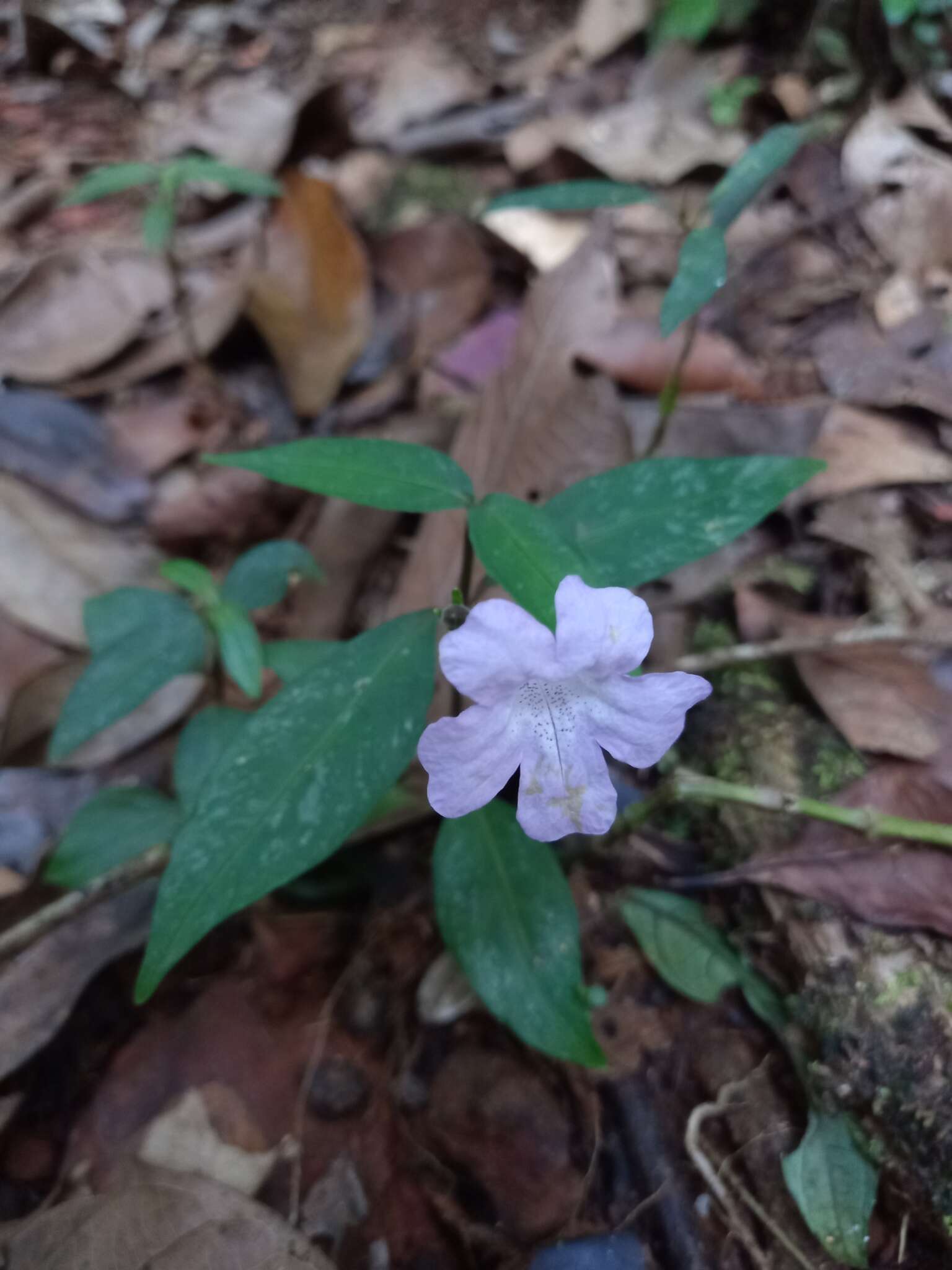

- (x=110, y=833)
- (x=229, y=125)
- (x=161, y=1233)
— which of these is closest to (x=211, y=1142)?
(x=161, y=1233)

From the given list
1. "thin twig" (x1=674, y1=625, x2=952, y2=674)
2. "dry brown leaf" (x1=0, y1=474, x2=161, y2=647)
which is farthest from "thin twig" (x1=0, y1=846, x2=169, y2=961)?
"thin twig" (x1=674, y1=625, x2=952, y2=674)

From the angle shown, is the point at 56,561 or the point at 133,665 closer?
the point at 133,665

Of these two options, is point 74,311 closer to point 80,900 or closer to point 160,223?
point 160,223

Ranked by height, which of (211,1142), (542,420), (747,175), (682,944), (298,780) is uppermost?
(747,175)

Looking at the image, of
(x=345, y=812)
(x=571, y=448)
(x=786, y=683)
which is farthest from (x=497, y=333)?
(x=345, y=812)

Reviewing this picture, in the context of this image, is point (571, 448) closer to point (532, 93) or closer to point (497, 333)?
point (497, 333)

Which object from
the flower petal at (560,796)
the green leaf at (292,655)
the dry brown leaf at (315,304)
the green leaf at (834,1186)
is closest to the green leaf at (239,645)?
the green leaf at (292,655)

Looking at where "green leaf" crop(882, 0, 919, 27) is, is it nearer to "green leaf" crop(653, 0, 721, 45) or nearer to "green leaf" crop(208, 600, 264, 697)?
"green leaf" crop(653, 0, 721, 45)
